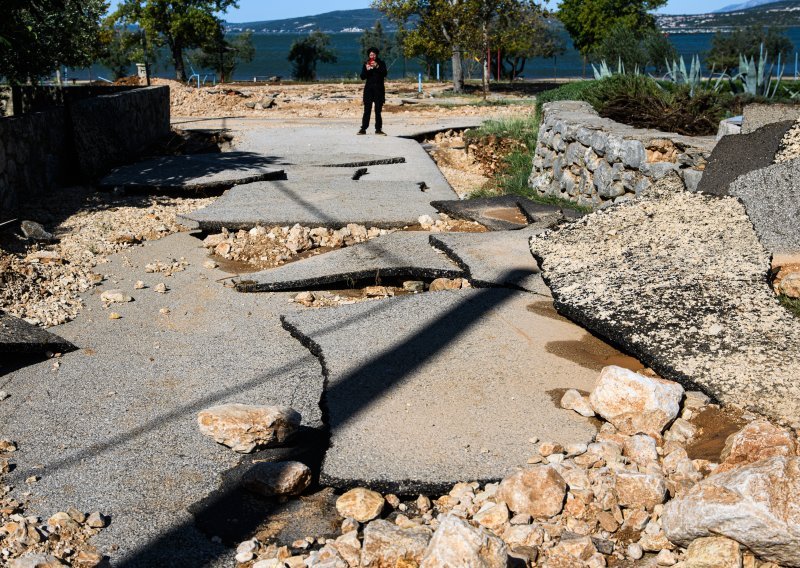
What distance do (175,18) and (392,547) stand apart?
105 feet

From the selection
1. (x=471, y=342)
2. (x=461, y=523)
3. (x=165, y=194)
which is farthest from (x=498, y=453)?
(x=165, y=194)

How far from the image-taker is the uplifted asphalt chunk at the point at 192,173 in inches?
362

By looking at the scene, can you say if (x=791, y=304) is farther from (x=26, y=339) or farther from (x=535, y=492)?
(x=26, y=339)

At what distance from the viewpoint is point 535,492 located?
2973 millimetres

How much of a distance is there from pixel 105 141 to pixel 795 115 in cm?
791

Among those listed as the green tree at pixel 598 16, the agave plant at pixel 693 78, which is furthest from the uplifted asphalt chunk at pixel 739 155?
the green tree at pixel 598 16

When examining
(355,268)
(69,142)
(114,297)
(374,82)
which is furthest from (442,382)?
(374,82)

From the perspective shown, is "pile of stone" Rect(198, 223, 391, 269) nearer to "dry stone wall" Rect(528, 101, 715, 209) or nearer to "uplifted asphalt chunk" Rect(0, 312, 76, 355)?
"uplifted asphalt chunk" Rect(0, 312, 76, 355)

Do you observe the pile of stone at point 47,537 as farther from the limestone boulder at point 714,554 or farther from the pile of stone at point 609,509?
the limestone boulder at point 714,554

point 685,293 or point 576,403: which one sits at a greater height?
point 685,293

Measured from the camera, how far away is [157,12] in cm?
3175

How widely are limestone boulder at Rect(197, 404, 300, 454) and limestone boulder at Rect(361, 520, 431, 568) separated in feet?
2.80

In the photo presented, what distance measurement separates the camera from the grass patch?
4566 mm

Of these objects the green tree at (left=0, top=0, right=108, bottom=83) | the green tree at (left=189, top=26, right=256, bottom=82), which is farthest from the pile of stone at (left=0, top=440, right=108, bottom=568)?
the green tree at (left=189, top=26, right=256, bottom=82)
